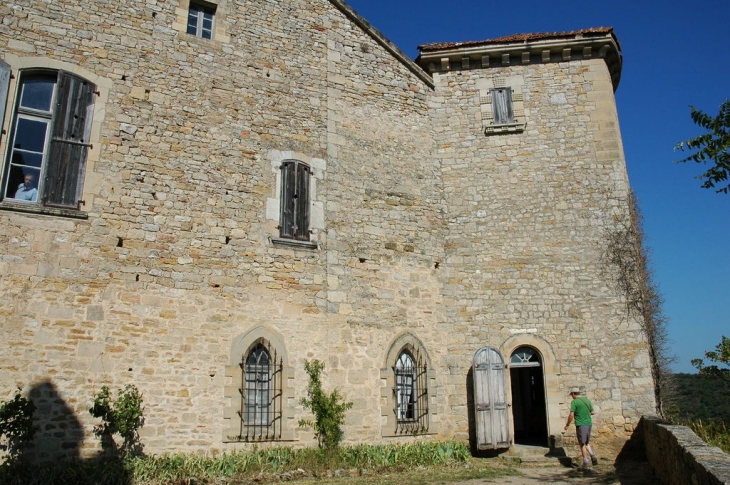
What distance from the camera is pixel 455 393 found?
475 inches

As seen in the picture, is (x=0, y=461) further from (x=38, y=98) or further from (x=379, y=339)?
(x=379, y=339)

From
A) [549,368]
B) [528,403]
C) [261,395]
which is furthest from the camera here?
[528,403]

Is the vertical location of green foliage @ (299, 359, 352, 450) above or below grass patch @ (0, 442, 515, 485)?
above

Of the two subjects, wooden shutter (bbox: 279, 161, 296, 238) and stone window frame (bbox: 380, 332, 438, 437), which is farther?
stone window frame (bbox: 380, 332, 438, 437)

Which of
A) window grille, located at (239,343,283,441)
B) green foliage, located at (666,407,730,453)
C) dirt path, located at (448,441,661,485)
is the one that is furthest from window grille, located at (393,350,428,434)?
green foliage, located at (666,407,730,453)

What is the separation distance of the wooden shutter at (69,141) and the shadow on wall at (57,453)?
2.97 metres

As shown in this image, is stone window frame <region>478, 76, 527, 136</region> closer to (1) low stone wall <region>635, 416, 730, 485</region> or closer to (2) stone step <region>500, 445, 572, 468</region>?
(1) low stone wall <region>635, 416, 730, 485</region>

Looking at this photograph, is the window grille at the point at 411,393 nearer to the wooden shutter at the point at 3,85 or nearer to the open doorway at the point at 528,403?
the open doorway at the point at 528,403

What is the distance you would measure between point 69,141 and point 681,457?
980 centimetres

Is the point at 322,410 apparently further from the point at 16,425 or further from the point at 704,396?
the point at 704,396

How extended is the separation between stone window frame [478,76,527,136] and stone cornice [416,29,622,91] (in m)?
0.45

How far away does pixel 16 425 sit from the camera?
25.9 feet

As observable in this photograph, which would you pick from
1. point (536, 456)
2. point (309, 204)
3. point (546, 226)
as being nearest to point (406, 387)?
point (536, 456)

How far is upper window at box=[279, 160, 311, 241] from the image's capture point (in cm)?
1133
